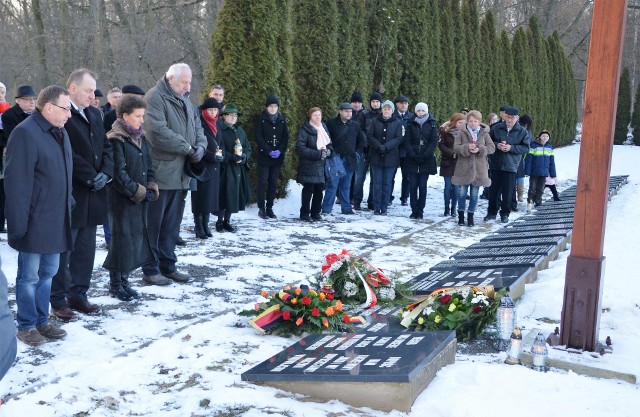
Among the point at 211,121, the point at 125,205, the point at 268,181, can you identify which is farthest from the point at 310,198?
the point at 125,205

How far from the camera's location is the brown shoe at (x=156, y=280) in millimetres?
6562

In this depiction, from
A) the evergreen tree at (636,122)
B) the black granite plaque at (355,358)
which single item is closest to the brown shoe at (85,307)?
the black granite plaque at (355,358)

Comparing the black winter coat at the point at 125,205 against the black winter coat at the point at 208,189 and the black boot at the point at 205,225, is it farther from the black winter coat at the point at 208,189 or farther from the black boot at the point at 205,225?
the black boot at the point at 205,225

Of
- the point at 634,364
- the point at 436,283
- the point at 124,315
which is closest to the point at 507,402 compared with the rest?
the point at 634,364

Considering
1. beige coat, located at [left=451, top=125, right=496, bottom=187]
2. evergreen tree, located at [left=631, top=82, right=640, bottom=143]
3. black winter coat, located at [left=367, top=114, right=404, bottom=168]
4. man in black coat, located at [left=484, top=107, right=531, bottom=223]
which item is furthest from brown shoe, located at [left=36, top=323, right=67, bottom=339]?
evergreen tree, located at [left=631, top=82, right=640, bottom=143]

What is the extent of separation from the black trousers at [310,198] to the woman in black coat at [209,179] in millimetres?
2183

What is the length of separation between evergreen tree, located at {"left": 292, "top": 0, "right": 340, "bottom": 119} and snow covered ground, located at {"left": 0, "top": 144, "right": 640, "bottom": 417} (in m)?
5.46

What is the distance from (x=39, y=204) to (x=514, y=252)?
16.9 ft

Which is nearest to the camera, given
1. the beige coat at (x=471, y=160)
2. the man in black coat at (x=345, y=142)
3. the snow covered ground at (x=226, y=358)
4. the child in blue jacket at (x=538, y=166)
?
the snow covered ground at (x=226, y=358)

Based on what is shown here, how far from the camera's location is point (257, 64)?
11469 millimetres

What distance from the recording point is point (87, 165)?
17.7 feet

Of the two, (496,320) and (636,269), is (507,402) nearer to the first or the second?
(496,320)

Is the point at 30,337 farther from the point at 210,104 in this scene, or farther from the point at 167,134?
the point at 210,104

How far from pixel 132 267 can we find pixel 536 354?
336 centimetres
